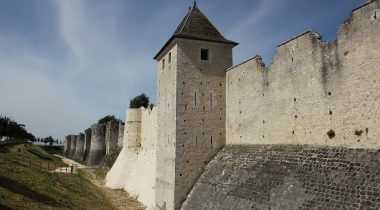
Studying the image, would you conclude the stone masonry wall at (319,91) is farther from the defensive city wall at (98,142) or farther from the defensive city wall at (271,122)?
the defensive city wall at (98,142)

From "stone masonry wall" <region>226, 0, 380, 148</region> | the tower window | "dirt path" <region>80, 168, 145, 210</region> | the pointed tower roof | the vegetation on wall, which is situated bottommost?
"dirt path" <region>80, 168, 145, 210</region>

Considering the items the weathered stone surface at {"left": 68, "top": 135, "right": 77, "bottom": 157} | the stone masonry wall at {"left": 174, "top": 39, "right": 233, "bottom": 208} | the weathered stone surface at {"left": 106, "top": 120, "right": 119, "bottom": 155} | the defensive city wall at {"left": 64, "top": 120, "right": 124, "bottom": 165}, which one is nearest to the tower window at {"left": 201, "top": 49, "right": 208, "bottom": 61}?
the stone masonry wall at {"left": 174, "top": 39, "right": 233, "bottom": 208}

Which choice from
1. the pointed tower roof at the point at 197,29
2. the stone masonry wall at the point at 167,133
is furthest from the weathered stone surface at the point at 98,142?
the pointed tower roof at the point at 197,29

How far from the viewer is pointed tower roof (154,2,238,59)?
16.7m

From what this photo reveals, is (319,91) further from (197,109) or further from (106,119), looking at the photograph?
(106,119)

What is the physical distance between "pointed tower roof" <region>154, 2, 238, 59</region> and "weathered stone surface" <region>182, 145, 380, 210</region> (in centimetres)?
563

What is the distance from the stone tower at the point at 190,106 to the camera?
51.2 feet

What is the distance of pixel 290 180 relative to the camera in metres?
10.4

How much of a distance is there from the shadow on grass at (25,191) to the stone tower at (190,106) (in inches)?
199

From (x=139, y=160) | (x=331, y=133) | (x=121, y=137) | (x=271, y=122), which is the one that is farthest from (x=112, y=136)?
(x=331, y=133)

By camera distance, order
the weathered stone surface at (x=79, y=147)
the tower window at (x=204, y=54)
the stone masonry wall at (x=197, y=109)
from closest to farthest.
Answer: the stone masonry wall at (x=197, y=109), the tower window at (x=204, y=54), the weathered stone surface at (x=79, y=147)

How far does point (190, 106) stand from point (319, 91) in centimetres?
656

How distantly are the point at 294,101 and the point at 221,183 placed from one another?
4.22m

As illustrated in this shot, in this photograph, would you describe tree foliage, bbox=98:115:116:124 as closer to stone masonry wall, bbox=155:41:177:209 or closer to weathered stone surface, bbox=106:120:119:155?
weathered stone surface, bbox=106:120:119:155
